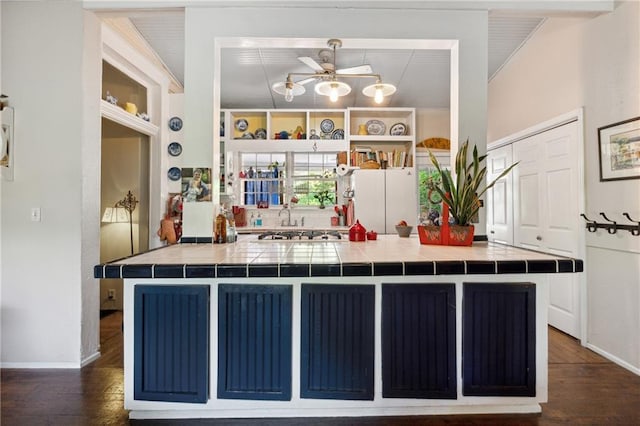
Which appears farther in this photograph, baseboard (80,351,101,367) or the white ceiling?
the white ceiling

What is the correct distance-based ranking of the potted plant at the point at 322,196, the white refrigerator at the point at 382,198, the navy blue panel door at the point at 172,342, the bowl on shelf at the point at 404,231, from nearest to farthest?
1. the navy blue panel door at the point at 172,342
2. the bowl on shelf at the point at 404,231
3. the white refrigerator at the point at 382,198
4. the potted plant at the point at 322,196

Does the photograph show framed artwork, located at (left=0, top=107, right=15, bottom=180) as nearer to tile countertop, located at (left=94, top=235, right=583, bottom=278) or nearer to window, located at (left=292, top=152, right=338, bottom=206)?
tile countertop, located at (left=94, top=235, right=583, bottom=278)

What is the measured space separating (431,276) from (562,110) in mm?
2515

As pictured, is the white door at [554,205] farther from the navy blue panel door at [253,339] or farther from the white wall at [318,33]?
the navy blue panel door at [253,339]

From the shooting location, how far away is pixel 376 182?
14.9 ft

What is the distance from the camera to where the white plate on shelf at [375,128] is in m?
5.04

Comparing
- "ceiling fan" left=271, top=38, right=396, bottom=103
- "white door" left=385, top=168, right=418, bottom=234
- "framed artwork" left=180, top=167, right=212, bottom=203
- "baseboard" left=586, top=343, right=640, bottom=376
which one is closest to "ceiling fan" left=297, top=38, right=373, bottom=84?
"ceiling fan" left=271, top=38, right=396, bottom=103

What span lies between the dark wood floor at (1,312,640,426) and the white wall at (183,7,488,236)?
1171 mm

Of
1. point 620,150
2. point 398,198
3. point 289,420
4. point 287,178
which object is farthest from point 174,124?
point 620,150

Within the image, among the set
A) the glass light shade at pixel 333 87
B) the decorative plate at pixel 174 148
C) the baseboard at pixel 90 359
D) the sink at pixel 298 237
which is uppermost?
the glass light shade at pixel 333 87

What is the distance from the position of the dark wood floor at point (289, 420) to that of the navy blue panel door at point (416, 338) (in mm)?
217

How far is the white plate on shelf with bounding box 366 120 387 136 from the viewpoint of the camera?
5039 millimetres

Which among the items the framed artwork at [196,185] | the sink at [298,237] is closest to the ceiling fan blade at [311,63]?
the framed artwork at [196,185]

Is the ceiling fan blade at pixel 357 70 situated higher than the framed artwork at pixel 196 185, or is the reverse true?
the ceiling fan blade at pixel 357 70
